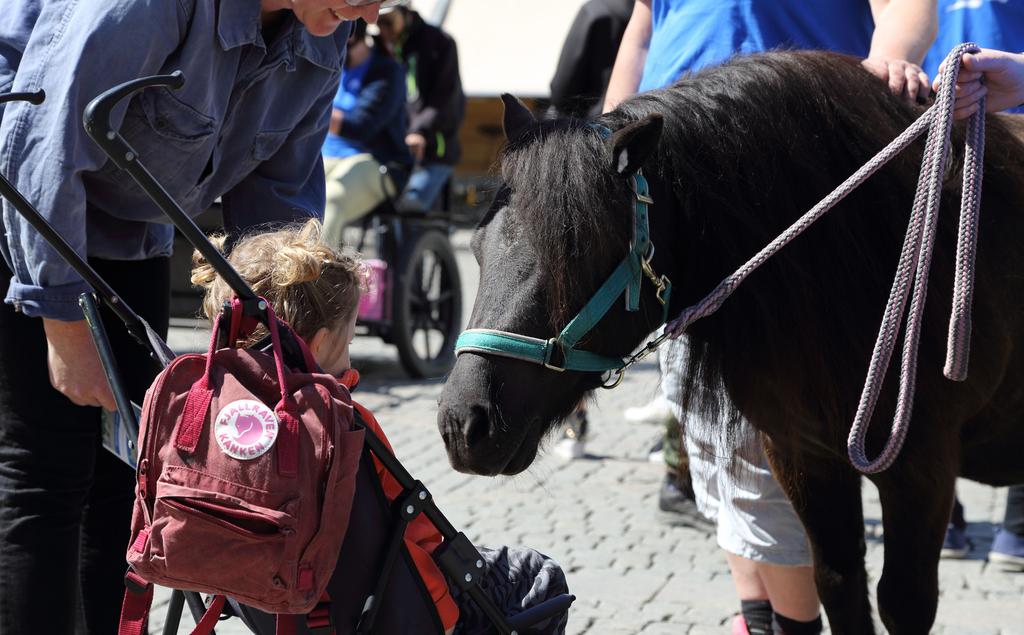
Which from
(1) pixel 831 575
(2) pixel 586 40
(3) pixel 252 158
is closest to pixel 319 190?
(3) pixel 252 158

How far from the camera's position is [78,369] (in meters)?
2.32

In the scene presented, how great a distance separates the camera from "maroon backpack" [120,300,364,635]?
1.79 metres

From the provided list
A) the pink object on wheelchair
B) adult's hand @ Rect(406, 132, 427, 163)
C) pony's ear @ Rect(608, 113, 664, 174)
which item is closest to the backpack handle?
pony's ear @ Rect(608, 113, 664, 174)

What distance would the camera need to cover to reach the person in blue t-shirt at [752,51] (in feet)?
9.05

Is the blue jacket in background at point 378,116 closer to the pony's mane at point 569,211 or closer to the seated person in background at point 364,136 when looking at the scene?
the seated person in background at point 364,136

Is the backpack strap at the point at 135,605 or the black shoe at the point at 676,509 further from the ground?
the backpack strap at the point at 135,605

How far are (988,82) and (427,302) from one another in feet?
18.7

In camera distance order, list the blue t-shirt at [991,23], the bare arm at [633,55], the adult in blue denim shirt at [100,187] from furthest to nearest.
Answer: the blue t-shirt at [991,23]
the bare arm at [633,55]
the adult in blue denim shirt at [100,187]

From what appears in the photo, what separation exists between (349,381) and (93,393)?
49 cm

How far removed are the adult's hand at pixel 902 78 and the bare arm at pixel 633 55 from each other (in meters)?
0.85

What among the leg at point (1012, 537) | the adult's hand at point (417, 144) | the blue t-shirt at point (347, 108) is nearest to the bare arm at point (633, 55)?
the leg at point (1012, 537)

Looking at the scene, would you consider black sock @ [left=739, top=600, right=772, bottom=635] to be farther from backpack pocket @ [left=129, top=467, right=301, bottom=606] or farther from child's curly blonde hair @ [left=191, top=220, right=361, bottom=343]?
backpack pocket @ [left=129, top=467, right=301, bottom=606]

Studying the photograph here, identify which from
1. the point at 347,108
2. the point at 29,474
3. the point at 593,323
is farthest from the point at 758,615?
the point at 347,108

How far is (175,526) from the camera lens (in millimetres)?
1800
